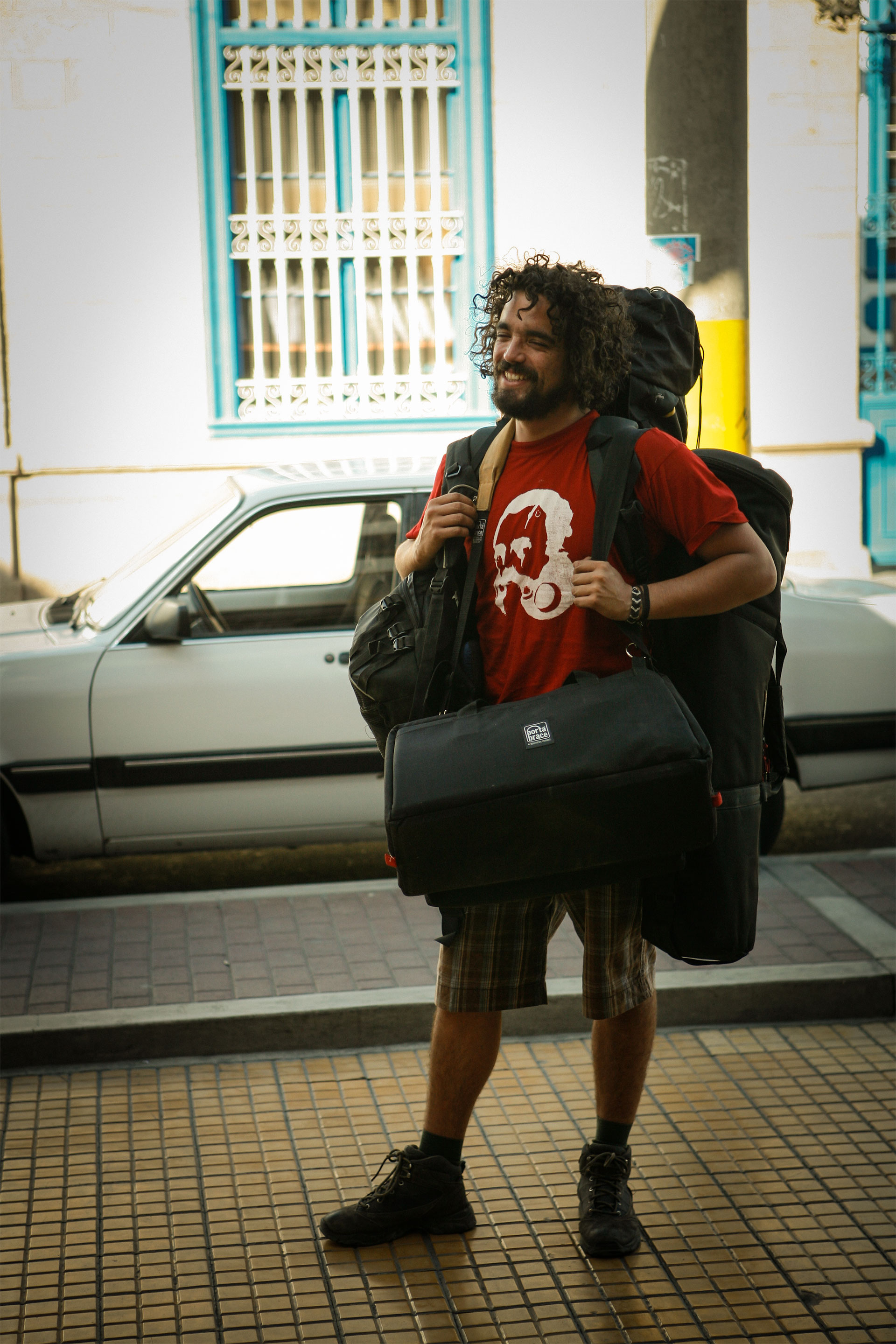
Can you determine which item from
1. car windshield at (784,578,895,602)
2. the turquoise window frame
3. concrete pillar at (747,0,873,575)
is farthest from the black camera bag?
concrete pillar at (747,0,873,575)

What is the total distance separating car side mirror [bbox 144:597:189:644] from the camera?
15.8 ft

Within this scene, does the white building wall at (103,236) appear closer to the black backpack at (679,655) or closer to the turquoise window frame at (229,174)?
the turquoise window frame at (229,174)

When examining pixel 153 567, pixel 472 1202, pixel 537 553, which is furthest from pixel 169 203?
pixel 472 1202

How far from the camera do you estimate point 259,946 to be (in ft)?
14.3

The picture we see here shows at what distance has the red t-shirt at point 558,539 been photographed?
8.48 ft

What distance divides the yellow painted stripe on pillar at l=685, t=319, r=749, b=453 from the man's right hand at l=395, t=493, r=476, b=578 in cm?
183

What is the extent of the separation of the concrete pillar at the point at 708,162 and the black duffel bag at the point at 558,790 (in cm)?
203

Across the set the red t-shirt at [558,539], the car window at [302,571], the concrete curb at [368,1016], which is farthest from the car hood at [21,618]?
the red t-shirt at [558,539]

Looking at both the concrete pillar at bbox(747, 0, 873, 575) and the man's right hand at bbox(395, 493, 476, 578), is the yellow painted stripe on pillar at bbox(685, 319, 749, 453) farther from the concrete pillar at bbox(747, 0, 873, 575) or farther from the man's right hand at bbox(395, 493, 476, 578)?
the concrete pillar at bbox(747, 0, 873, 575)

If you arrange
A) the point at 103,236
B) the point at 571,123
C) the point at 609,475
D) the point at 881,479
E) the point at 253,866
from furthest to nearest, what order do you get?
the point at 881,479 < the point at 571,123 < the point at 103,236 < the point at 253,866 < the point at 609,475

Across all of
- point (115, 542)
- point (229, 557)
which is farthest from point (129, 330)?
point (229, 557)

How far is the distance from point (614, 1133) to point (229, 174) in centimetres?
805

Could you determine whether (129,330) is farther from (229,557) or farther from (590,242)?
(229,557)

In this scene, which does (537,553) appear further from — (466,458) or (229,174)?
(229,174)
